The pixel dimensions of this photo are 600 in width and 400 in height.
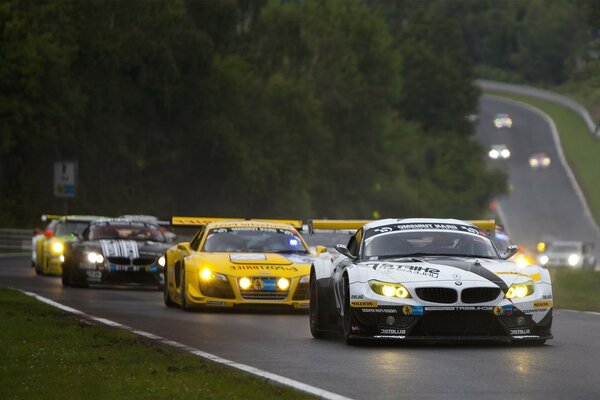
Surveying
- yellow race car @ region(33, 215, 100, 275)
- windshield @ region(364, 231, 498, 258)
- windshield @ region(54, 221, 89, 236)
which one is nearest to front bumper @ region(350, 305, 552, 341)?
windshield @ region(364, 231, 498, 258)

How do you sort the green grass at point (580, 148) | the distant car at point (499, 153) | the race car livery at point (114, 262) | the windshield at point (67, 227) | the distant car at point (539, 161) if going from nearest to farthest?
the race car livery at point (114, 262)
the windshield at point (67, 227)
the green grass at point (580, 148)
the distant car at point (539, 161)
the distant car at point (499, 153)

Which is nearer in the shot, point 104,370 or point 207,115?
point 104,370

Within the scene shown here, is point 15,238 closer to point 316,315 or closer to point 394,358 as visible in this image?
point 316,315

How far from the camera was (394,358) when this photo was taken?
1528cm

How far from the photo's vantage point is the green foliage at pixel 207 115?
7531cm

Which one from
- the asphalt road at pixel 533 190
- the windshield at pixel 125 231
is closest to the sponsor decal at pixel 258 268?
the windshield at pixel 125 231

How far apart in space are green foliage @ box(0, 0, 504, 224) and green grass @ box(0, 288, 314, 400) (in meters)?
45.1

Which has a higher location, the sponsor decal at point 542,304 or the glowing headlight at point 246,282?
the sponsor decal at point 542,304

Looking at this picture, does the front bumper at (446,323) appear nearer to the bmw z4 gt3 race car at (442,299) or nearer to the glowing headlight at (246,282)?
the bmw z4 gt3 race car at (442,299)

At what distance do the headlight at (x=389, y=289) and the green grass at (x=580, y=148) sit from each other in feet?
290

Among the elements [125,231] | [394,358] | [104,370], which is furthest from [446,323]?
[125,231]

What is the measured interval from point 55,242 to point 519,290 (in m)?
21.6

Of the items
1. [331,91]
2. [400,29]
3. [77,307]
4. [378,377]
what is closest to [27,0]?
[331,91]

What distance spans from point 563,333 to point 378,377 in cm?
597
